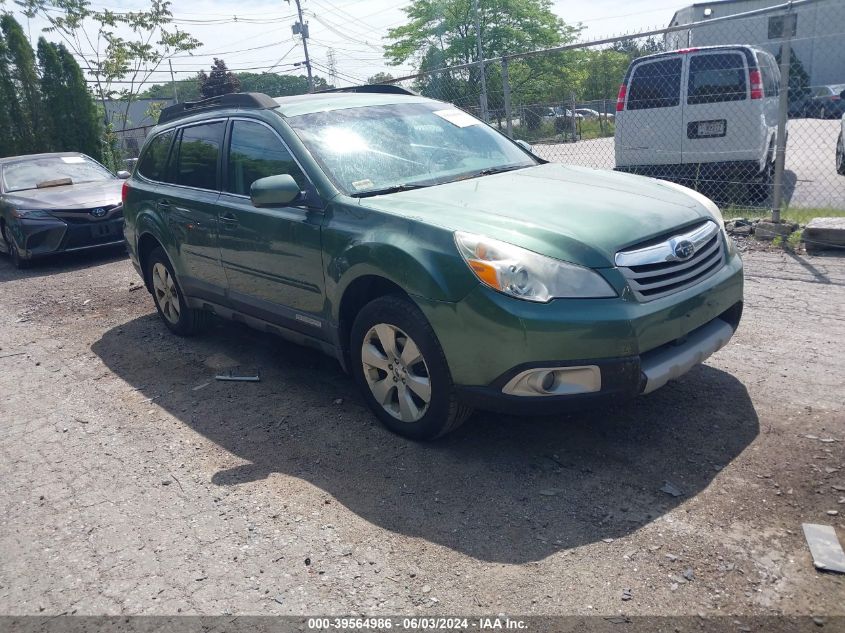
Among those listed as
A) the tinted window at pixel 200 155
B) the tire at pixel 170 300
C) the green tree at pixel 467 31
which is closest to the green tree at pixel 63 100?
the tire at pixel 170 300

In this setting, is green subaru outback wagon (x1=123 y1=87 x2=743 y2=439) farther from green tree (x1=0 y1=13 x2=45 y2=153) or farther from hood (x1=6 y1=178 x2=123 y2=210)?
green tree (x1=0 y1=13 x2=45 y2=153)

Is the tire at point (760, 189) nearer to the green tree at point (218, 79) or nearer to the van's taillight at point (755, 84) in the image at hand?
the van's taillight at point (755, 84)

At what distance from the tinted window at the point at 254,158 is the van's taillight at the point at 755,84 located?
686 centimetres

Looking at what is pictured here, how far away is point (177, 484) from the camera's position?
12.5 feet

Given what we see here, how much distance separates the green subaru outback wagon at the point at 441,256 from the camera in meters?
3.33

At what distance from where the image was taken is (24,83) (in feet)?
60.9

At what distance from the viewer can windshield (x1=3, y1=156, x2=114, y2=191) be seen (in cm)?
1066

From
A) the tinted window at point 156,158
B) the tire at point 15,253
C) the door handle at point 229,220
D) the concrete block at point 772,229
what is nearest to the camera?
the door handle at point 229,220

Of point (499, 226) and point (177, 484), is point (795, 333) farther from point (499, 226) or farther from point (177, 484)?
point (177, 484)

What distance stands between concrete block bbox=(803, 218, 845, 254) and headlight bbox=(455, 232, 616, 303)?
178 inches

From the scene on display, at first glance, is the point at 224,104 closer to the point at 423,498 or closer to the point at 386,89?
the point at 386,89

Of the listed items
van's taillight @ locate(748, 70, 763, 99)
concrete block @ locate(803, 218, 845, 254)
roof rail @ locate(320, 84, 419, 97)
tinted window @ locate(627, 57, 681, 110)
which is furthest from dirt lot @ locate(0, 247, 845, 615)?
tinted window @ locate(627, 57, 681, 110)

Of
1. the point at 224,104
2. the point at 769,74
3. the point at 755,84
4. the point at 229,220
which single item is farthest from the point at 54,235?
the point at 769,74

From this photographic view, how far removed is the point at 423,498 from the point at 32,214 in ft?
28.0
